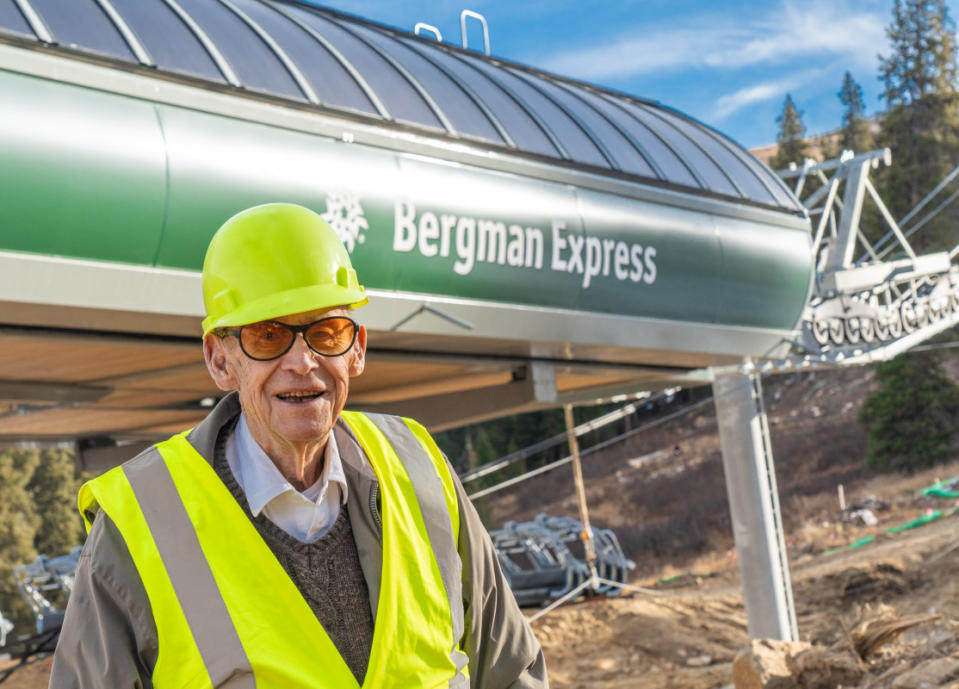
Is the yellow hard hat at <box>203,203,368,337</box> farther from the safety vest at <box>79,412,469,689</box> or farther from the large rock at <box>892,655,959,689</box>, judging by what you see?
the large rock at <box>892,655,959,689</box>

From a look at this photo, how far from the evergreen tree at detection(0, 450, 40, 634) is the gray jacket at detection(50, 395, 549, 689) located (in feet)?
118

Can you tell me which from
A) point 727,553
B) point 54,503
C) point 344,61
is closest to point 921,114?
point 727,553

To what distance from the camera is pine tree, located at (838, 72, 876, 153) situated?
64375 millimetres

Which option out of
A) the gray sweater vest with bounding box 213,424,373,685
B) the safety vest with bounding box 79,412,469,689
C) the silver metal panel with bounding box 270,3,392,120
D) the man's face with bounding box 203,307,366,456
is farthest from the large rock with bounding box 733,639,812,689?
the man's face with bounding box 203,307,366,456

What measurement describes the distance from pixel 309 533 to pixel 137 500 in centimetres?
36

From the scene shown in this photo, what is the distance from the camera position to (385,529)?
2.54 meters

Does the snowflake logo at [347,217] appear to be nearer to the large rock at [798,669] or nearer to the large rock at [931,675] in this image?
the large rock at [798,669]

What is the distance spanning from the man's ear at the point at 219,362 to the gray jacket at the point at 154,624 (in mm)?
82

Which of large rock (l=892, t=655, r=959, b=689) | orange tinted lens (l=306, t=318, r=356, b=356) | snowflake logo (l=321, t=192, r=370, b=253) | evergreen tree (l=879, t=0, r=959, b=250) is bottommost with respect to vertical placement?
large rock (l=892, t=655, r=959, b=689)

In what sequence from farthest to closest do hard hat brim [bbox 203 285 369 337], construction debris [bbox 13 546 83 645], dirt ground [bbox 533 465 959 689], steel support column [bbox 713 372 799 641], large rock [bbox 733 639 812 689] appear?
1. construction debris [bbox 13 546 83 645]
2. dirt ground [bbox 533 465 959 689]
3. steel support column [bbox 713 372 799 641]
4. large rock [bbox 733 639 812 689]
5. hard hat brim [bbox 203 285 369 337]

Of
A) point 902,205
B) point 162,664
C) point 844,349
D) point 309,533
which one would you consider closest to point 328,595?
point 309,533

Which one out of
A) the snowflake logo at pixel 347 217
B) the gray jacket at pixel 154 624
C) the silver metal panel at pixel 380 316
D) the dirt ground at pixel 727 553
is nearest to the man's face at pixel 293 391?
the gray jacket at pixel 154 624

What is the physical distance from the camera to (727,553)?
119ft

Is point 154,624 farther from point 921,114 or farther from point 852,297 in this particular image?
point 921,114
